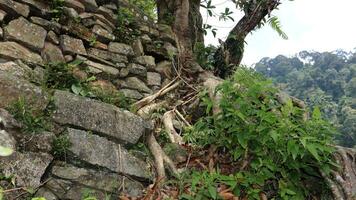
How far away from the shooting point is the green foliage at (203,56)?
5.35 metres

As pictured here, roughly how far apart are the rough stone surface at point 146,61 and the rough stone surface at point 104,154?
4.85ft

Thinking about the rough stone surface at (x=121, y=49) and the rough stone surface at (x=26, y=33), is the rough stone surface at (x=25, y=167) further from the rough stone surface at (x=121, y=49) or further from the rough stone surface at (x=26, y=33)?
the rough stone surface at (x=121, y=49)

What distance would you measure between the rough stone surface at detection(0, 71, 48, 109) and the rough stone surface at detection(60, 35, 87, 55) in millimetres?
873

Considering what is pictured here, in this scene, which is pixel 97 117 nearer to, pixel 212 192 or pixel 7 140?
pixel 7 140

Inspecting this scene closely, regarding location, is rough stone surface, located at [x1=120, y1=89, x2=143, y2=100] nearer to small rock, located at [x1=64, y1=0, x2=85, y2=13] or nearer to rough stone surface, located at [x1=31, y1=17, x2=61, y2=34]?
rough stone surface, located at [x1=31, y1=17, x2=61, y2=34]

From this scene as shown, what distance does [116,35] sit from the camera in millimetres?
4664

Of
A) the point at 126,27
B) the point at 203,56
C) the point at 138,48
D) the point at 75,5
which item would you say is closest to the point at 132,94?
the point at 138,48

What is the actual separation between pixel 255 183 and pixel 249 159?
24 centimetres

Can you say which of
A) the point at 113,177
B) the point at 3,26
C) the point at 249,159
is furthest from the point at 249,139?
the point at 3,26

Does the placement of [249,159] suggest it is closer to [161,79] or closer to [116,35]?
[161,79]

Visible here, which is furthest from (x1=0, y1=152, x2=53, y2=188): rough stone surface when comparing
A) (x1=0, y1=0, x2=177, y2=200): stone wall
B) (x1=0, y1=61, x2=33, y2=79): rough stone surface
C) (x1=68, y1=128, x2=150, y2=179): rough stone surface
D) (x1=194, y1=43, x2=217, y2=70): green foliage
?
(x1=194, y1=43, x2=217, y2=70): green foliage

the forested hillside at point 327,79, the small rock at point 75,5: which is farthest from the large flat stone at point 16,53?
the forested hillside at point 327,79

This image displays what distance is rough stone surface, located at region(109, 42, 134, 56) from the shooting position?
447 centimetres

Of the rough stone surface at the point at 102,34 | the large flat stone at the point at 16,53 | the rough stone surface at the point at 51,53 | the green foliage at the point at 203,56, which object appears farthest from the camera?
the green foliage at the point at 203,56
